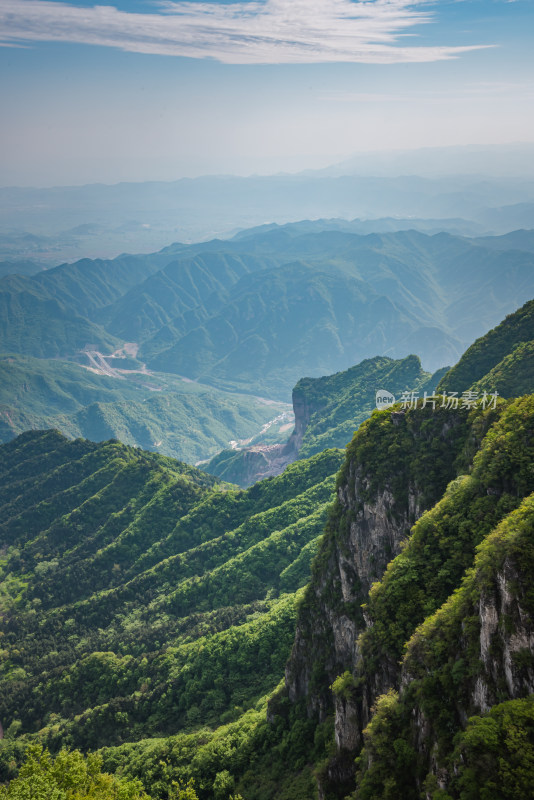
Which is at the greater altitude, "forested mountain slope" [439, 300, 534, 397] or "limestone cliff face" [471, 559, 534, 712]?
"forested mountain slope" [439, 300, 534, 397]

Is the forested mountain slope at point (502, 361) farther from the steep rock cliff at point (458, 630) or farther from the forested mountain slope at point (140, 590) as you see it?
the steep rock cliff at point (458, 630)

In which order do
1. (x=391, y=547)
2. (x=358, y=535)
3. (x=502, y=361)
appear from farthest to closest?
(x=502, y=361) < (x=358, y=535) < (x=391, y=547)

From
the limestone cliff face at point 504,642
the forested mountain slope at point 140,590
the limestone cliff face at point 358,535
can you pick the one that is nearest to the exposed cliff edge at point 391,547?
the limestone cliff face at point 358,535

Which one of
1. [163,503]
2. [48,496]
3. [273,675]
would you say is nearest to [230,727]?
[273,675]

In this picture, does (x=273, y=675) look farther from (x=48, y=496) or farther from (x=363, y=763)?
(x=48, y=496)

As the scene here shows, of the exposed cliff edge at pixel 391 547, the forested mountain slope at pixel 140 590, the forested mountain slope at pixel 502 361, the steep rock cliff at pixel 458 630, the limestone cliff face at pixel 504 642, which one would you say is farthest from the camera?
the forested mountain slope at pixel 502 361

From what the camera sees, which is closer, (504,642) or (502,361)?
(504,642)

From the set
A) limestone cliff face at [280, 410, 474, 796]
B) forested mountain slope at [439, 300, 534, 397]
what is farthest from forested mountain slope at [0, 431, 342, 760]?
forested mountain slope at [439, 300, 534, 397]

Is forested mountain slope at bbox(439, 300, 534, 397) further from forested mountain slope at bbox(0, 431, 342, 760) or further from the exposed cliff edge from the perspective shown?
forested mountain slope at bbox(0, 431, 342, 760)

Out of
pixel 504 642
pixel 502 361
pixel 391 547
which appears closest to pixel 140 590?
pixel 391 547

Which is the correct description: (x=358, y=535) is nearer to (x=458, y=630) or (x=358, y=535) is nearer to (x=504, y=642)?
(x=458, y=630)

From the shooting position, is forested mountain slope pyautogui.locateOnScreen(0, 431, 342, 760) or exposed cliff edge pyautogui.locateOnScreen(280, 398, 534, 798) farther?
forested mountain slope pyautogui.locateOnScreen(0, 431, 342, 760)
